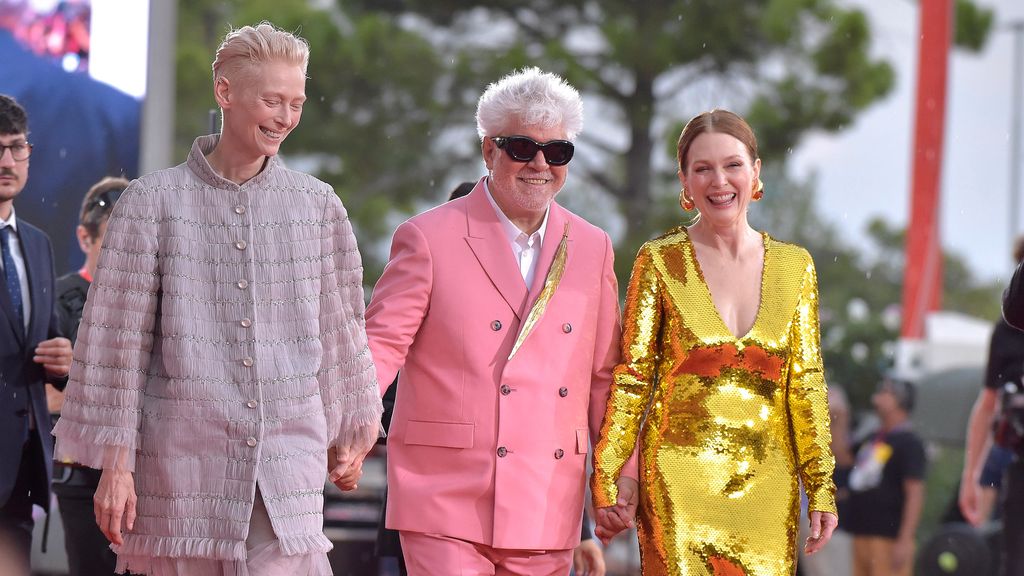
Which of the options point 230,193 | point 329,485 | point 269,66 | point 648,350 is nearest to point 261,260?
point 230,193

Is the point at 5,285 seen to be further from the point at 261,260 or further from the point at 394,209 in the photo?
the point at 394,209

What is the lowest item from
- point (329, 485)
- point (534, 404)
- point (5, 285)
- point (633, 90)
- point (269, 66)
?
point (329, 485)

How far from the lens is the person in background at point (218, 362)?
134 inches

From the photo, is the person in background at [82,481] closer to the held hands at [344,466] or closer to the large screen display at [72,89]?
the large screen display at [72,89]

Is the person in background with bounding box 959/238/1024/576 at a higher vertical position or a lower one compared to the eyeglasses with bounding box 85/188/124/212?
lower

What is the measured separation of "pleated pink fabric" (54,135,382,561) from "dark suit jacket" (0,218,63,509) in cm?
112

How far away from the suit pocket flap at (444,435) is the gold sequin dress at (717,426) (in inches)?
15.1

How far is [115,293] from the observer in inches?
134

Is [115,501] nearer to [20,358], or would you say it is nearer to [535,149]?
[20,358]

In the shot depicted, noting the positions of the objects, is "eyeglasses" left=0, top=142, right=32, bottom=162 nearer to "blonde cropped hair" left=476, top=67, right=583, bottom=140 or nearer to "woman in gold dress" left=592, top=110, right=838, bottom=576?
"blonde cropped hair" left=476, top=67, right=583, bottom=140

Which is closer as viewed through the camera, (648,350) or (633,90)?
(648,350)

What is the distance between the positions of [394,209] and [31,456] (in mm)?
11322

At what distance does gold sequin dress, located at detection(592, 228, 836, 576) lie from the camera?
403cm

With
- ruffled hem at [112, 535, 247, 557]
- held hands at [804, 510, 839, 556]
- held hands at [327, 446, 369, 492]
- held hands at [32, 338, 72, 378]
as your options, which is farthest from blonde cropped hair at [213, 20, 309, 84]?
held hands at [804, 510, 839, 556]
